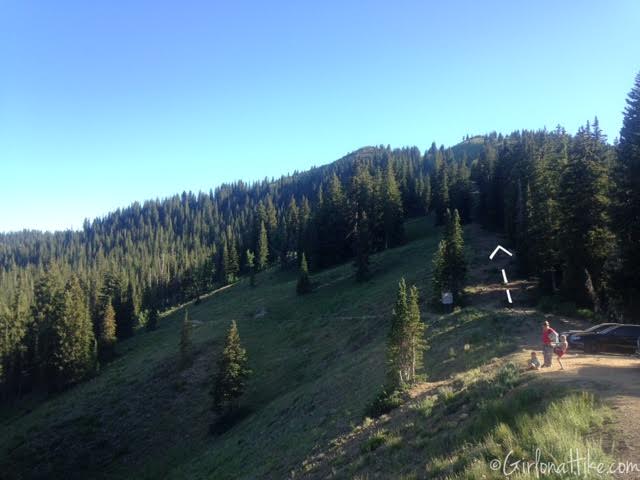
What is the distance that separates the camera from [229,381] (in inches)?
1603

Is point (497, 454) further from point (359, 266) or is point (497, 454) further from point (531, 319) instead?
point (359, 266)

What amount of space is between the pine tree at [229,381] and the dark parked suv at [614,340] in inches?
1236

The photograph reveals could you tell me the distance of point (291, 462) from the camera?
21000 millimetres

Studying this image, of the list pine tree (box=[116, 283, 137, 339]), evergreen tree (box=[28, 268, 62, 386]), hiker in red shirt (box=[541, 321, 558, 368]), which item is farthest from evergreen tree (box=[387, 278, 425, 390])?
pine tree (box=[116, 283, 137, 339])

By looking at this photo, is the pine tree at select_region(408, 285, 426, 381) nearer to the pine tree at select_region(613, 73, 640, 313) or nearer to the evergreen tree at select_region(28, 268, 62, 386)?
the pine tree at select_region(613, 73, 640, 313)

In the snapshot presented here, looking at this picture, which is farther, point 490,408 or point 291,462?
point 291,462

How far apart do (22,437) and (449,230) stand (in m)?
55.8

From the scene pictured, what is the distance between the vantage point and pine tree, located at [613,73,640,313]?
28.1m

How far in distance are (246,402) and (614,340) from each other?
3443 centimetres

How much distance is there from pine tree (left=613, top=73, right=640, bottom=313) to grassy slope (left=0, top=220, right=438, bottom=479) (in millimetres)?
19346

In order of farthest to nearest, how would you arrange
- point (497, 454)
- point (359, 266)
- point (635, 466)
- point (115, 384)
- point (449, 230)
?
point (359, 266) → point (115, 384) → point (449, 230) → point (497, 454) → point (635, 466)

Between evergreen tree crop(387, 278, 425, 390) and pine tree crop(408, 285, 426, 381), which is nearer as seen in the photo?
evergreen tree crop(387, 278, 425, 390)

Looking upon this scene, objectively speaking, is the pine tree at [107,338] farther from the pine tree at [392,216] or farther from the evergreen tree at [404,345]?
the evergreen tree at [404,345]

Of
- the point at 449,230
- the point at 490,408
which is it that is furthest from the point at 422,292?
the point at 490,408
